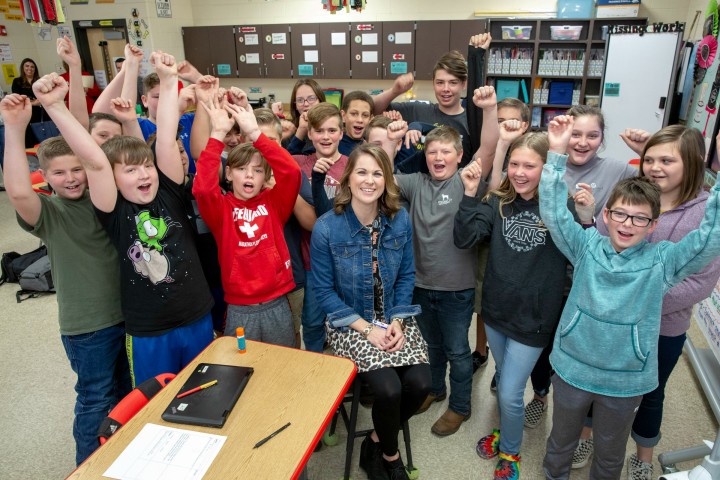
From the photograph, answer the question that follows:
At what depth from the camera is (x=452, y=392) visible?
2.32 meters

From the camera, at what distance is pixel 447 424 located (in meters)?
2.32

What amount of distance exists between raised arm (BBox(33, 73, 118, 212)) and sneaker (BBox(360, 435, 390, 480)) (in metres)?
1.46

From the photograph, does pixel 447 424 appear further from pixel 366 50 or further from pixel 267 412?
pixel 366 50

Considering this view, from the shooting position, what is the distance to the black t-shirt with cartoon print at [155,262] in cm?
178

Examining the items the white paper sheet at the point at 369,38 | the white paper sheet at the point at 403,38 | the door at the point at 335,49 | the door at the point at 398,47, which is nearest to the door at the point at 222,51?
the door at the point at 335,49

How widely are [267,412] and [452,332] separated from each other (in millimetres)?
1055

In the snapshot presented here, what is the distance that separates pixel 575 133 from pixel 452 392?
1333mm

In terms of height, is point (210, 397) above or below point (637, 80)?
below

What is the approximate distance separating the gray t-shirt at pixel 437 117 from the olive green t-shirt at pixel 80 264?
1827mm

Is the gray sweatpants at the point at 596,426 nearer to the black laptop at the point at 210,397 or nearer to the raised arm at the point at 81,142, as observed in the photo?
the black laptop at the point at 210,397

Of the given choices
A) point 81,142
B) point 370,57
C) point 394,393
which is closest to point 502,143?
point 394,393

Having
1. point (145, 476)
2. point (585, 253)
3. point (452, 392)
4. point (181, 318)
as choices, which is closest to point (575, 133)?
point (585, 253)

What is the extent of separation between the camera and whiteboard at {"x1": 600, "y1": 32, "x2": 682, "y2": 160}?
5305 millimetres

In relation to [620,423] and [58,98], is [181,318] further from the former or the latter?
[620,423]
